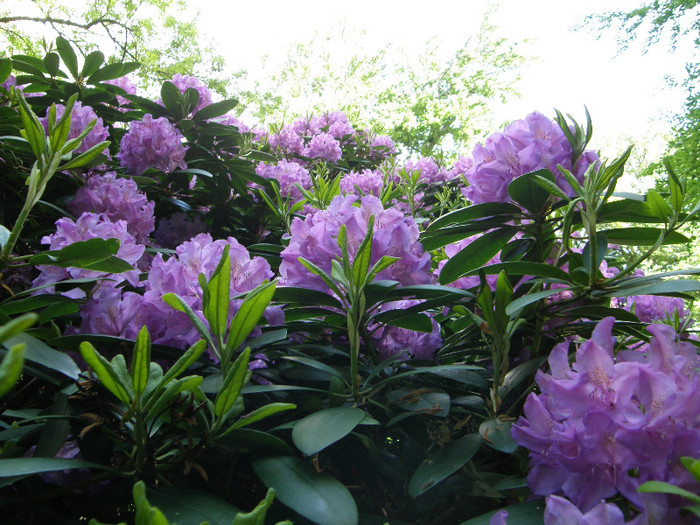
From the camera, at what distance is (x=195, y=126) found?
1.83m

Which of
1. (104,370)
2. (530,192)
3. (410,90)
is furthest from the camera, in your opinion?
(410,90)

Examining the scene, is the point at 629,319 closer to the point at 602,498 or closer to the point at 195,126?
the point at 602,498

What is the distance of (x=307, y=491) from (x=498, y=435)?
0.97 ft

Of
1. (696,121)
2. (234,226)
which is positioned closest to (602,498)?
(234,226)

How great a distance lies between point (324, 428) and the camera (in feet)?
2.05

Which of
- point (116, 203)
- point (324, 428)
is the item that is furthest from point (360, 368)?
point (116, 203)

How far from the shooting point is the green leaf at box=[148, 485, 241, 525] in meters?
0.54

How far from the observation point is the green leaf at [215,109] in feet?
5.67

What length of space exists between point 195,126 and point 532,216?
136 cm

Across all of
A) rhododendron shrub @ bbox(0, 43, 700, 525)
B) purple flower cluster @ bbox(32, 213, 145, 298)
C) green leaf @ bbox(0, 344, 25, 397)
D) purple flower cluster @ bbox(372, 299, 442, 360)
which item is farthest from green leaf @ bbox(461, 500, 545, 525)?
purple flower cluster @ bbox(32, 213, 145, 298)

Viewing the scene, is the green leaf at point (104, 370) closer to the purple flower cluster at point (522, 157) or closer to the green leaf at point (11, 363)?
the green leaf at point (11, 363)

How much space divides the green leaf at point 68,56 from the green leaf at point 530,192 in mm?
1578

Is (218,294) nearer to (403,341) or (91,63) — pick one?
(403,341)

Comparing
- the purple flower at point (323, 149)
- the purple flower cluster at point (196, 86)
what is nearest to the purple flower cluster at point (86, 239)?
the purple flower cluster at point (196, 86)
